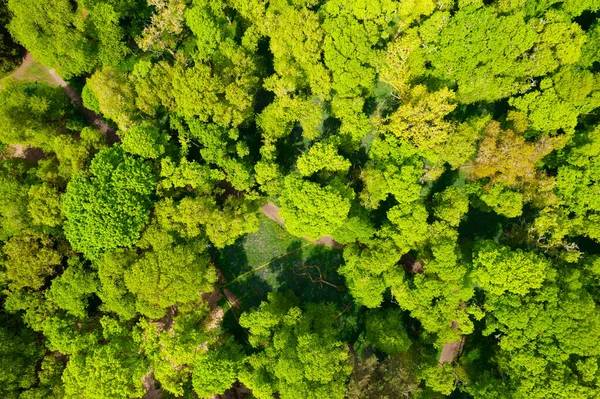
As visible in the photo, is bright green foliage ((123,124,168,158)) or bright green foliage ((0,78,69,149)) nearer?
bright green foliage ((123,124,168,158))

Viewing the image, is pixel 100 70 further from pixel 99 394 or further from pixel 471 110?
pixel 471 110

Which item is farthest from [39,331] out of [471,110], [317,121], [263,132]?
[471,110]

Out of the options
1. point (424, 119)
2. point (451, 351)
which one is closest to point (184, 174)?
point (424, 119)

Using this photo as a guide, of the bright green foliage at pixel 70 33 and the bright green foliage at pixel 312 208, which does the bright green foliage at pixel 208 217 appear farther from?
the bright green foliage at pixel 70 33

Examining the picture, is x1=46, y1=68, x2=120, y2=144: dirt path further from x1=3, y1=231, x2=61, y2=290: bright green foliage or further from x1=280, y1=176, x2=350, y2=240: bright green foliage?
x1=280, y1=176, x2=350, y2=240: bright green foliage

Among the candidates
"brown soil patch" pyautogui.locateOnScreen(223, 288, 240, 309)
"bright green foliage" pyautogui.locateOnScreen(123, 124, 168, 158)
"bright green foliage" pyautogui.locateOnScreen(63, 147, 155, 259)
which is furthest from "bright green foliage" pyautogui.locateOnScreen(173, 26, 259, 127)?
"brown soil patch" pyautogui.locateOnScreen(223, 288, 240, 309)

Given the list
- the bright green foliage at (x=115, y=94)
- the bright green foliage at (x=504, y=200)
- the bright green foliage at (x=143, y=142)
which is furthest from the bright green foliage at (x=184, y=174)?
the bright green foliage at (x=504, y=200)
